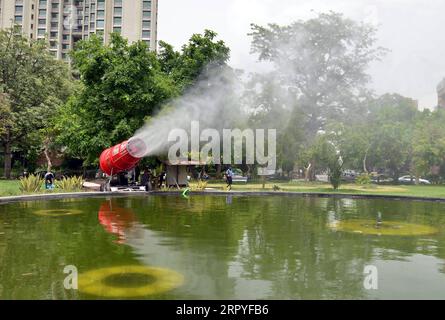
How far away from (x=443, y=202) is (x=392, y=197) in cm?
Answer: 294

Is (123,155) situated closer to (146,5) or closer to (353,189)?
(353,189)

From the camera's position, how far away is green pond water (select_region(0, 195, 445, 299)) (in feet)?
24.1

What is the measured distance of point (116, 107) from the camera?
32312 millimetres

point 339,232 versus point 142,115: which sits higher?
point 142,115

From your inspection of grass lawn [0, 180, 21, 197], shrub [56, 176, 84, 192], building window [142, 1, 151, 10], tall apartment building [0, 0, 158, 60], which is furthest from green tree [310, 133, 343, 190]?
building window [142, 1, 151, 10]

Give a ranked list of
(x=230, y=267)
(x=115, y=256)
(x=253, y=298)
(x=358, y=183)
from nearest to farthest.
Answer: (x=253, y=298) < (x=230, y=267) < (x=115, y=256) < (x=358, y=183)

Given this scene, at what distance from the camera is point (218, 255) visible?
10.2 metres

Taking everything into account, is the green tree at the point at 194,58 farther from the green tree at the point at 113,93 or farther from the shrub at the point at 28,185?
the shrub at the point at 28,185

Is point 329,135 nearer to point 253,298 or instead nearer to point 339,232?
point 339,232

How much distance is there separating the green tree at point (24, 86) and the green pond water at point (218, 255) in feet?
103

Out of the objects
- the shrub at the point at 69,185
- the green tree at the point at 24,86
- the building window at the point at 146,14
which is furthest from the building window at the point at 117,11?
the shrub at the point at 69,185

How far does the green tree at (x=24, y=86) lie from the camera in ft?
153
